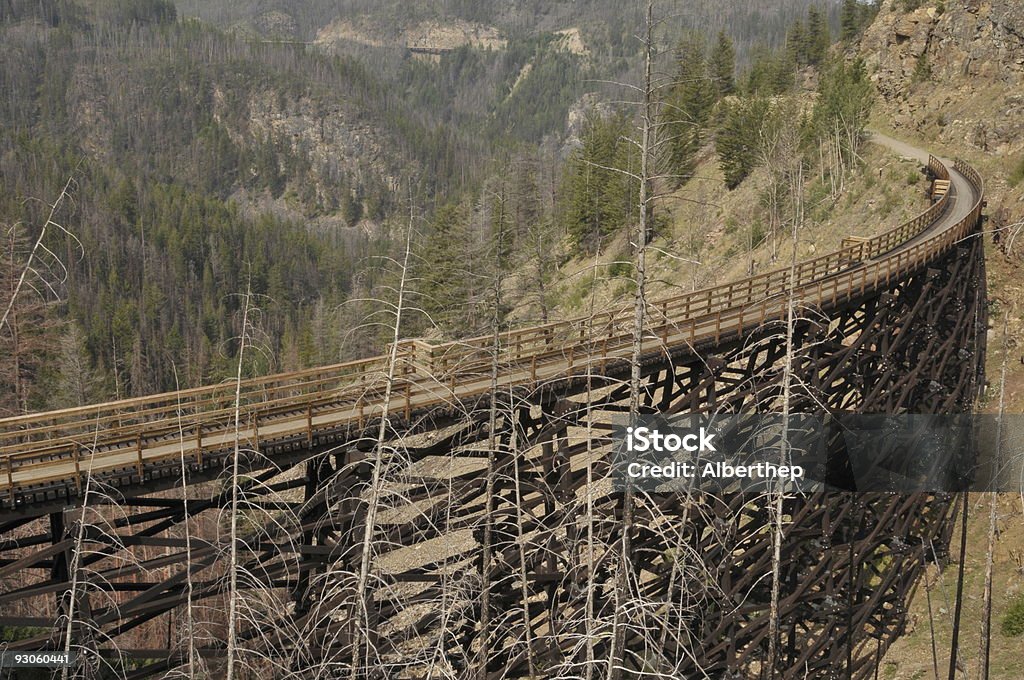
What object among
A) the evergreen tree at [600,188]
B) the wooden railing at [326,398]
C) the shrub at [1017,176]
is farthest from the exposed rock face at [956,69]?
the wooden railing at [326,398]

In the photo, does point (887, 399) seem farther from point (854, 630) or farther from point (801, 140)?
point (801, 140)

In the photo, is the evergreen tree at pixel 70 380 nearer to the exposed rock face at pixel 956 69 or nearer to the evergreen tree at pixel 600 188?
the evergreen tree at pixel 600 188

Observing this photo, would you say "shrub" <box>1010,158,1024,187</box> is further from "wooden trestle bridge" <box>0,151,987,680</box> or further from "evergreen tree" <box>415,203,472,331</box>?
"evergreen tree" <box>415,203,472,331</box>

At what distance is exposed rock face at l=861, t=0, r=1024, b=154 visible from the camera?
143ft

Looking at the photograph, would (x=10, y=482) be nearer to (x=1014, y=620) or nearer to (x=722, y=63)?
(x=1014, y=620)

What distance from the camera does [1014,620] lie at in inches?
760

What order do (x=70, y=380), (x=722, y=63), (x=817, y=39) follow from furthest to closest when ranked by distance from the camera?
(x=817, y=39), (x=722, y=63), (x=70, y=380)

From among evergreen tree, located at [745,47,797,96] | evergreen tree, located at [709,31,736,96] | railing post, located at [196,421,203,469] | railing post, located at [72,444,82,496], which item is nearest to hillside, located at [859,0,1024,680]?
evergreen tree, located at [745,47,797,96]

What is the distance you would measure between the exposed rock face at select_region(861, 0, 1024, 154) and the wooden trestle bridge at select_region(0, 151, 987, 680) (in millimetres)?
22601

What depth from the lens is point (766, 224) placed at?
39000 mm

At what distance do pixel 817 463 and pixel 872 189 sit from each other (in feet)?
94.5

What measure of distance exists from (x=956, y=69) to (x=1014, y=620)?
40.7 meters

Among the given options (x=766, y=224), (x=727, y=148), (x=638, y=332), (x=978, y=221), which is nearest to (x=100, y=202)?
(x=727, y=148)

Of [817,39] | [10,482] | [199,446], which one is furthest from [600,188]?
[10,482]
